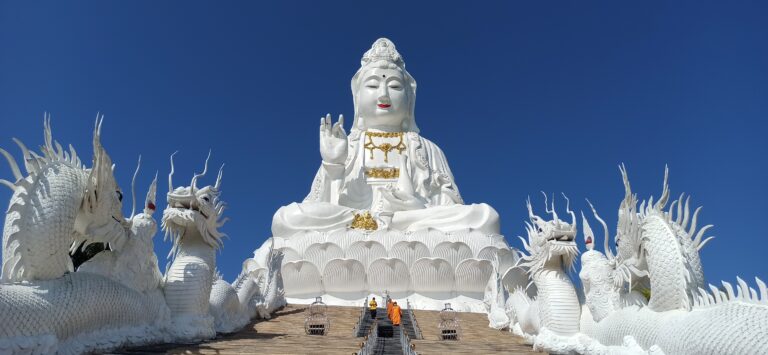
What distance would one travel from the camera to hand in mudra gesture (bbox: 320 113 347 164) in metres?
17.5

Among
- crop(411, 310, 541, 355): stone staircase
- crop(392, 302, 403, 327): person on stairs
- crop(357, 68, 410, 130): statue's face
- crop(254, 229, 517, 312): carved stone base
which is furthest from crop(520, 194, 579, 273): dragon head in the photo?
crop(357, 68, 410, 130): statue's face

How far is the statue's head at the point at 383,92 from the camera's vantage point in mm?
19266

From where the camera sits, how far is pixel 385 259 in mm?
14742

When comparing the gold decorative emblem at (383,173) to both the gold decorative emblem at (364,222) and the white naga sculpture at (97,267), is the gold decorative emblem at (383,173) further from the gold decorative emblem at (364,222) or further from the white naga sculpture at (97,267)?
the white naga sculpture at (97,267)

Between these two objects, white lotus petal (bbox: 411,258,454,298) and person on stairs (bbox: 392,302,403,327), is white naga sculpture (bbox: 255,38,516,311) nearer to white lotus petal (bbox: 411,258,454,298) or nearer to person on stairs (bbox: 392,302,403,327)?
white lotus petal (bbox: 411,258,454,298)

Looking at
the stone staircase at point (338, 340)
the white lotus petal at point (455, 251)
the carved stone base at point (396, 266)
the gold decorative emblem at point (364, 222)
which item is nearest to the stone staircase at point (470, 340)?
the stone staircase at point (338, 340)

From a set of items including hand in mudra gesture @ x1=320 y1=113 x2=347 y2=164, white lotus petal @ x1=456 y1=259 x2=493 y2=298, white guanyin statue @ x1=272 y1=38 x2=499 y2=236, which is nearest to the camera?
white lotus petal @ x1=456 y1=259 x2=493 y2=298

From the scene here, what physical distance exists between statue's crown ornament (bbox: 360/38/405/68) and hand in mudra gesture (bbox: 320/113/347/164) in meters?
3.37

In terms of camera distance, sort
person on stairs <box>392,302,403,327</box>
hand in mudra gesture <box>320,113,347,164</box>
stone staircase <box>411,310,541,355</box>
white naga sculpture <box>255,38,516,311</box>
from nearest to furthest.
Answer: stone staircase <box>411,310,541,355</box> < person on stairs <box>392,302,403,327</box> < white naga sculpture <box>255,38,516,311</box> < hand in mudra gesture <box>320,113,347,164</box>

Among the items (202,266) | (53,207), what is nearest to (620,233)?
(202,266)

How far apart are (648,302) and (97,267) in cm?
609

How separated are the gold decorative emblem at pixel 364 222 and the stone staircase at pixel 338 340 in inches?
115

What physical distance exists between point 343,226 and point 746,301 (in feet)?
38.2

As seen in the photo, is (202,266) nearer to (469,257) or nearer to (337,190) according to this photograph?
(469,257)
